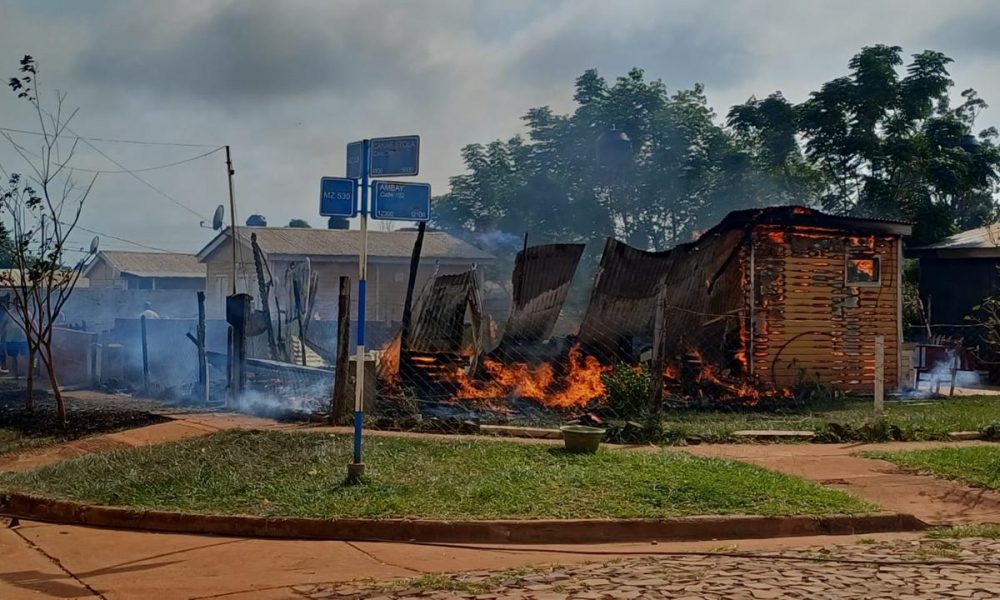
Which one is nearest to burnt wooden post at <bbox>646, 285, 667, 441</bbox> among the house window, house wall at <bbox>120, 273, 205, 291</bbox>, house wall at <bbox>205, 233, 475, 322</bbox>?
the house window

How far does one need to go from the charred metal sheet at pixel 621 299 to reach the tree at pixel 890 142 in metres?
12.6

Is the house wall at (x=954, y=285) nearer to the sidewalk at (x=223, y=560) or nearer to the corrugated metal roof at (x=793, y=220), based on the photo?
the corrugated metal roof at (x=793, y=220)

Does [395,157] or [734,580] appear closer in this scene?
[734,580]

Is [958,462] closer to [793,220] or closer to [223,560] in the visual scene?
[223,560]

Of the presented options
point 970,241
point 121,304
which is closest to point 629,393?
point 970,241

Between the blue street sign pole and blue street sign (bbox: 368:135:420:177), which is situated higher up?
blue street sign (bbox: 368:135:420:177)

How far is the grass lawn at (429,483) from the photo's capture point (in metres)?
7.57

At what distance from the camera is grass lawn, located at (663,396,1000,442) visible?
38.3 feet

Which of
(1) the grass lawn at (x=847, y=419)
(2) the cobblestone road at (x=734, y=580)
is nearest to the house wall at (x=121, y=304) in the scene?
(1) the grass lawn at (x=847, y=419)

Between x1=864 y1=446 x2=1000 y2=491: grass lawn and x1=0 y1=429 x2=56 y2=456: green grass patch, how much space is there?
1002 cm

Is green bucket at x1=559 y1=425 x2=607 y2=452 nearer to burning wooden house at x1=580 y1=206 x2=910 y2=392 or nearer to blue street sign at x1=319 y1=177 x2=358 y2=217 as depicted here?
blue street sign at x1=319 y1=177 x2=358 y2=217

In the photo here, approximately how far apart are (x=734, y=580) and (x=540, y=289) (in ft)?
34.7

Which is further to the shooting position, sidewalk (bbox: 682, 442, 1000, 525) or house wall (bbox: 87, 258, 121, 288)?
house wall (bbox: 87, 258, 121, 288)

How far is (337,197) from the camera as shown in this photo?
8.50m
